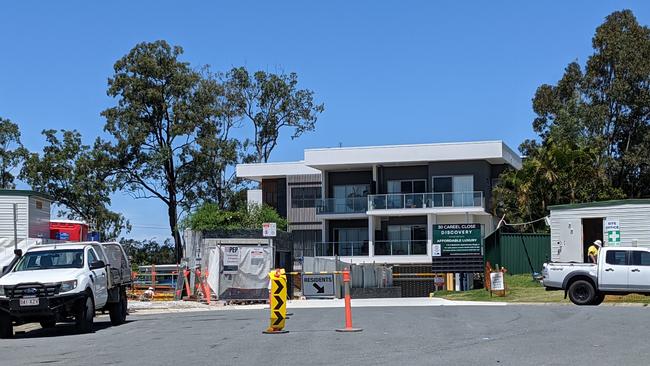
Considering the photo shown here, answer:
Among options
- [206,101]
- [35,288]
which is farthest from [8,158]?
[35,288]

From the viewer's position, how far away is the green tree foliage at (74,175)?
5941 centimetres

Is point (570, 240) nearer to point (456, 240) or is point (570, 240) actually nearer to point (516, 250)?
point (456, 240)

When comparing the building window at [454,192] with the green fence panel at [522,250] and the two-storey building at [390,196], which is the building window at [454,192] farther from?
the green fence panel at [522,250]

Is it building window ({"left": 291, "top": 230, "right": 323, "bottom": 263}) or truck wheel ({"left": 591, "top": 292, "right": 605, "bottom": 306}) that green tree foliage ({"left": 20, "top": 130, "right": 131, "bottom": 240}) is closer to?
building window ({"left": 291, "top": 230, "right": 323, "bottom": 263})

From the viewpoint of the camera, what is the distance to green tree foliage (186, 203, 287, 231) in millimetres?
43438

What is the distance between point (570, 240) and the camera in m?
38.3

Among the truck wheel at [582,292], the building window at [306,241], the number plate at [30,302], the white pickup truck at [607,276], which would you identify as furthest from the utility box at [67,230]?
the building window at [306,241]

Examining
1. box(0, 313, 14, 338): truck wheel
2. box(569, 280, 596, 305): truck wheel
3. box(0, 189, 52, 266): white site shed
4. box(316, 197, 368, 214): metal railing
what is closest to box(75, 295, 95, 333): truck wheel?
box(0, 313, 14, 338): truck wheel

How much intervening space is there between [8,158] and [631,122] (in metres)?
42.6

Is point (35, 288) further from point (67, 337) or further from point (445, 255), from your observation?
point (445, 255)

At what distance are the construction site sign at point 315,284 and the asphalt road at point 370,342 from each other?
48.6 feet

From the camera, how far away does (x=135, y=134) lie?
60125 mm

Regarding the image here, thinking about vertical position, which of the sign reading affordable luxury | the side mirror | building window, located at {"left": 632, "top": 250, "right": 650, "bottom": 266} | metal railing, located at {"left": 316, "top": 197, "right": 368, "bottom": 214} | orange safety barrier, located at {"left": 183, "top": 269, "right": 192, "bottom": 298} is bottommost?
orange safety barrier, located at {"left": 183, "top": 269, "right": 192, "bottom": 298}

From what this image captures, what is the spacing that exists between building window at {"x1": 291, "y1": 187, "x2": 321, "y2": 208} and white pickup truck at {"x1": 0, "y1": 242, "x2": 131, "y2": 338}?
39.6m
